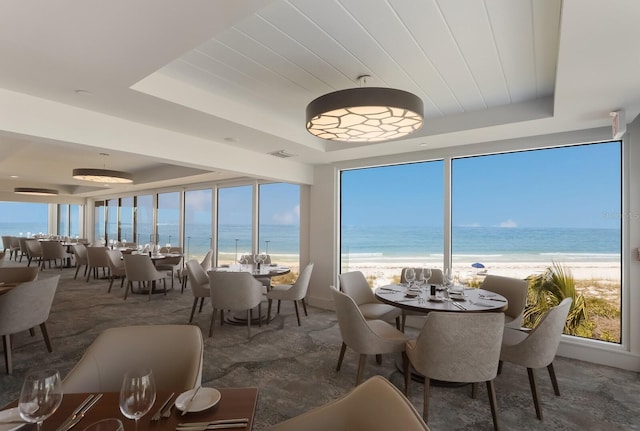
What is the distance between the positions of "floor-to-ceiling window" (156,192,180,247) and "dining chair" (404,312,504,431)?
8.30 meters

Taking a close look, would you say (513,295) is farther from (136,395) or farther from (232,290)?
Result: (136,395)

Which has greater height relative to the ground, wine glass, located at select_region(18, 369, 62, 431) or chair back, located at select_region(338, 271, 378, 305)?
wine glass, located at select_region(18, 369, 62, 431)

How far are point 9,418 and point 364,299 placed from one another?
3.44 meters

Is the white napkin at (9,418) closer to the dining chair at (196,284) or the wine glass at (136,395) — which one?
the wine glass at (136,395)

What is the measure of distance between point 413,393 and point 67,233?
16.6 m

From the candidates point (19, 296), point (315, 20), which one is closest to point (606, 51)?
point (315, 20)

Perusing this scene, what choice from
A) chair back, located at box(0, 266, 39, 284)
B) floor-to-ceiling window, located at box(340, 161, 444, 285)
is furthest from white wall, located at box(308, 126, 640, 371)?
chair back, located at box(0, 266, 39, 284)

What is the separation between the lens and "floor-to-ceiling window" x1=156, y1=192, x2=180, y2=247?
926 centimetres

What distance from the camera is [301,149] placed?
469 centimetres

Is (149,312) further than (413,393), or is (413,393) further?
→ (149,312)

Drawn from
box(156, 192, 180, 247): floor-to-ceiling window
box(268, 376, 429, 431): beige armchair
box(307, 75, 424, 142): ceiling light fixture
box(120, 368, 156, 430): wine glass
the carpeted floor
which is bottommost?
the carpeted floor

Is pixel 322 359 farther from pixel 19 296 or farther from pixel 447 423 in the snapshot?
pixel 19 296

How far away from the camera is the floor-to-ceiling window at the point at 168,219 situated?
926 centimetres

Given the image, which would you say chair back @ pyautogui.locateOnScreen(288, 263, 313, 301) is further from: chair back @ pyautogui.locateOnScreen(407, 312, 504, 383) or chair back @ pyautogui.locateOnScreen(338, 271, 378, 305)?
chair back @ pyautogui.locateOnScreen(407, 312, 504, 383)
